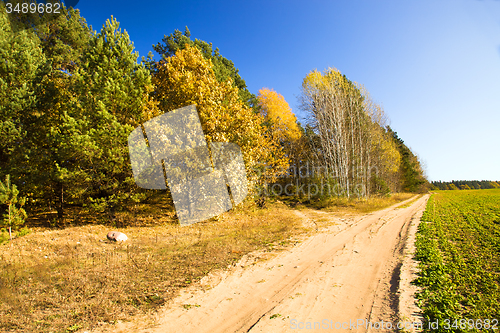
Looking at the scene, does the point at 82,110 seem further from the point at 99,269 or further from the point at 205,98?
the point at 99,269

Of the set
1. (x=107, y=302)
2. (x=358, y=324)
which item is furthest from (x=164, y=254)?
(x=358, y=324)

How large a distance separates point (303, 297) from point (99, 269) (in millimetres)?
5642

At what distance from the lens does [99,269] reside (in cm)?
633

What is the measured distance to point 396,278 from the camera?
5281 mm

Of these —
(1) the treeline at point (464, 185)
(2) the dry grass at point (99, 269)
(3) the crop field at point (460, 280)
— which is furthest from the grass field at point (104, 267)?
(1) the treeline at point (464, 185)

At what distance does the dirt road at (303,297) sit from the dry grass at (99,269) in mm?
801

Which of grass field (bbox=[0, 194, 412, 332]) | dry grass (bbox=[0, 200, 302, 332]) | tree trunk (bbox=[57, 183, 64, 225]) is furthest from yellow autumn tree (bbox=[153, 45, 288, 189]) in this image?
tree trunk (bbox=[57, 183, 64, 225])

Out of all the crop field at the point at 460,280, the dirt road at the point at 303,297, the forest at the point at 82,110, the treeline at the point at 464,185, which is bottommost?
the treeline at the point at 464,185

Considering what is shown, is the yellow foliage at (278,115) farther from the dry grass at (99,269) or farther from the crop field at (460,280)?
the crop field at (460,280)

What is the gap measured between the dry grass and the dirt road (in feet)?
2.63

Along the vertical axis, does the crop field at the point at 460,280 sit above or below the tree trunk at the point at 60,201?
below

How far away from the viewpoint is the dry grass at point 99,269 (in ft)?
13.9

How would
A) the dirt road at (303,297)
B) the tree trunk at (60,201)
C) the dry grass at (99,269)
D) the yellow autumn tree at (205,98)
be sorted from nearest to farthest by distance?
the dirt road at (303,297) → the dry grass at (99,269) → the yellow autumn tree at (205,98) → the tree trunk at (60,201)

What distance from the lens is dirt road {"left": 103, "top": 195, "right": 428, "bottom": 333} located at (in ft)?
12.5
